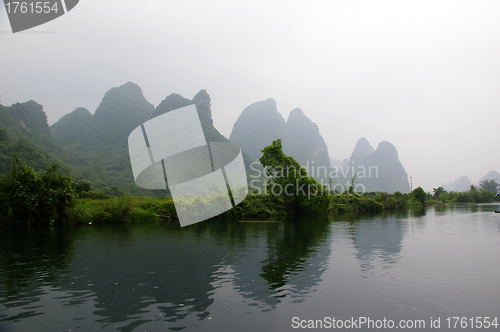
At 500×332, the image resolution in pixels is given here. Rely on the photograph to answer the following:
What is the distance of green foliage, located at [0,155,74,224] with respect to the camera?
2725cm

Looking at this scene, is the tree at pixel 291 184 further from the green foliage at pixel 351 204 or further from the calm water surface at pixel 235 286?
the calm water surface at pixel 235 286

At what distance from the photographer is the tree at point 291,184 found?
4909 centimetres

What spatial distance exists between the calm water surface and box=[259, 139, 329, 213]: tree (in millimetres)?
32712

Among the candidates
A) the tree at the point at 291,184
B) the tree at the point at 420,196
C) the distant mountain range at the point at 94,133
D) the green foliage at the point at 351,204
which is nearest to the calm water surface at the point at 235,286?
the tree at the point at 291,184

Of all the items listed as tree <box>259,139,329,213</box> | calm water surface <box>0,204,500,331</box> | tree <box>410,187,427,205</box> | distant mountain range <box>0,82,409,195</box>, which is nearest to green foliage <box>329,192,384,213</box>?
tree <box>259,139,329,213</box>

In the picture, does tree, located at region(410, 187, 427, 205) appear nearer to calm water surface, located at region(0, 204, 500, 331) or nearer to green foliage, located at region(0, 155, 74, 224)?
calm water surface, located at region(0, 204, 500, 331)

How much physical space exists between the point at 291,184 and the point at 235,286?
133 ft

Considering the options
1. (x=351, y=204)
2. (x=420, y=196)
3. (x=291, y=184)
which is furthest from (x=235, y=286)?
(x=420, y=196)

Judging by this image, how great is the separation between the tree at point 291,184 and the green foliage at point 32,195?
29.1m

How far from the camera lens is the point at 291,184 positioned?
49.3 meters

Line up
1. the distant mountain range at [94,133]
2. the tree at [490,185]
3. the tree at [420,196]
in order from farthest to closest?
1. the tree at [490,185]
2. the tree at [420,196]
3. the distant mountain range at [94,133]

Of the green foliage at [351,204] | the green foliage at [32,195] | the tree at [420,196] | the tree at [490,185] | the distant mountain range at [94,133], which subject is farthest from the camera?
the tree at [490,185]

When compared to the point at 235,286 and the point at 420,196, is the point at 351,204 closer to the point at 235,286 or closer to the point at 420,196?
the point at 420,196

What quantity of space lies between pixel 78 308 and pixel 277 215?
41060mm
